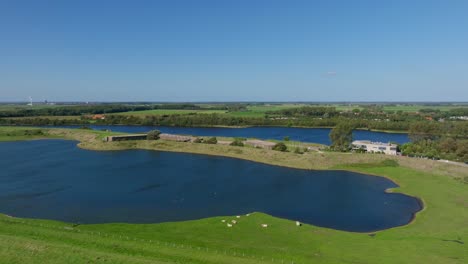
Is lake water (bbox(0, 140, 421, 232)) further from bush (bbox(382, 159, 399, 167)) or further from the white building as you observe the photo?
the white building

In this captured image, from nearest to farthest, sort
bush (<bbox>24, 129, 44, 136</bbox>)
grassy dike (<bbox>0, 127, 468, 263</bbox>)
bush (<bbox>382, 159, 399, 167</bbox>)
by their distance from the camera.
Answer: grassy dike (<bbox>0, 127, 468, 263</bbox>)
bush (<bbox>382, 159, 399, 167</bbox>)
bush (<bbox>24, 129, 44, 136</bbox>)

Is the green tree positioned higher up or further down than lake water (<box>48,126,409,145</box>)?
higher up

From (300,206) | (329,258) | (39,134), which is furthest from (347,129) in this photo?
(39,134)

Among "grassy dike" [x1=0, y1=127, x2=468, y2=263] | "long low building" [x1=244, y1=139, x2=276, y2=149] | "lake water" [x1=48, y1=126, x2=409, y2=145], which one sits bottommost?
"grassy dike" [x1=0, y1=127, x2=468, y2=263]

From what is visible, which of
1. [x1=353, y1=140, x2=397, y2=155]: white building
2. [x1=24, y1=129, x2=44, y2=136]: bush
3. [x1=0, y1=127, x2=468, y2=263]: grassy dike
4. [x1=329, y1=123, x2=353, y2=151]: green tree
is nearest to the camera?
[x1=0, y1=127, x2=468, y2=263]: grassy dike

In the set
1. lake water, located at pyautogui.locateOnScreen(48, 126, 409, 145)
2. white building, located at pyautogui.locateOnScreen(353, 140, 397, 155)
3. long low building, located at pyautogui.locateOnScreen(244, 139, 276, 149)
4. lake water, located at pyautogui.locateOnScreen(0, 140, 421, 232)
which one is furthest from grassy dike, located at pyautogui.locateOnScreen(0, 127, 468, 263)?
lake water, located at pyautogui.locateOnScreen(48, 126, 409, 145)

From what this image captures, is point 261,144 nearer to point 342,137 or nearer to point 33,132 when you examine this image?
point 342,137

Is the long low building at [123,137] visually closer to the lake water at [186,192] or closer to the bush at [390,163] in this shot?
the lake water at [186,192]

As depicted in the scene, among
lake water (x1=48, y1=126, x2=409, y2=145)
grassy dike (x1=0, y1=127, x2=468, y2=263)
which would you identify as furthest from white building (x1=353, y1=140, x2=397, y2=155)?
grassy dike (x1=0, y1=127, x2=468, y2=263)

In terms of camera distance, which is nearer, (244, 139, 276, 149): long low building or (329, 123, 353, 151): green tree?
(329, 123, 353, 151): green tree

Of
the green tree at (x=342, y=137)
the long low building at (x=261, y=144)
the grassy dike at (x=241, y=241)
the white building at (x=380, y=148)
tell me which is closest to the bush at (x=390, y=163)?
the white building at (x=380, y=148)
